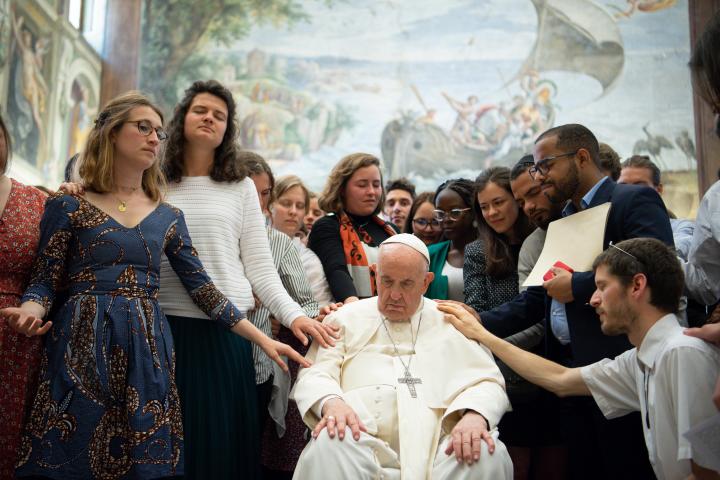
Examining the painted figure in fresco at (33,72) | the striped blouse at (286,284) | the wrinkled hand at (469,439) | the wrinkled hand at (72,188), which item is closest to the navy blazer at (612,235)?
the wrinkled hand at (469,439)

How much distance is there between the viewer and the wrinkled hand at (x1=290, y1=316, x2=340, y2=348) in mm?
3490

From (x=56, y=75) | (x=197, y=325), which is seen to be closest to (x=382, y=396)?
(x=197, y=325)

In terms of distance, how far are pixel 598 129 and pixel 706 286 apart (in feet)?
42.5

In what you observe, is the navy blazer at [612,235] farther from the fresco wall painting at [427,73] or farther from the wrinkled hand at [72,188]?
the fresco wall painting at [427,73]

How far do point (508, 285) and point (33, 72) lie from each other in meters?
11.2

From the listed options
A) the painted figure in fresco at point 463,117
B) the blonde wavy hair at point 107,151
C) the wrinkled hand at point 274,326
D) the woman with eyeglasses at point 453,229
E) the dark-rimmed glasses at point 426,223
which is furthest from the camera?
the painted figure in fresco at point 463,117

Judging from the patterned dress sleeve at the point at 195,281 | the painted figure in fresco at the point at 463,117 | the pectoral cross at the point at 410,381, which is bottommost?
the pectoral cross at the point at 410,381

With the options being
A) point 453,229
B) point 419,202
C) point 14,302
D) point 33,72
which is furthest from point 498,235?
point 33,72

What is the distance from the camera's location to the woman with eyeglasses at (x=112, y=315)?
281 centimetres

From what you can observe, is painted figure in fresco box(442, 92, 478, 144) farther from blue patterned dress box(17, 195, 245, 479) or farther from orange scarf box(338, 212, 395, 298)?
blue patterned dress box(17, 195, 245, 479)

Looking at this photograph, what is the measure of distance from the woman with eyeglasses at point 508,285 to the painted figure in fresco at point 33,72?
10375 millimetres

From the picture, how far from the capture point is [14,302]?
3.22m

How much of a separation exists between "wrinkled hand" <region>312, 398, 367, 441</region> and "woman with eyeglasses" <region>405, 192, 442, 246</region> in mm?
2440

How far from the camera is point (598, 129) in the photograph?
609 inches
